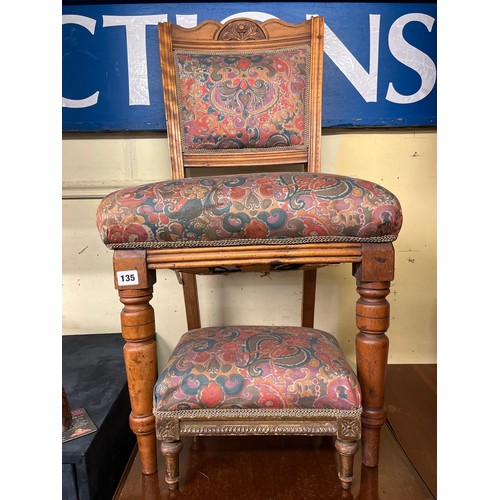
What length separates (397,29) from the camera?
4.45 ft

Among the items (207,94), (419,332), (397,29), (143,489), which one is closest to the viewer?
(143,489)

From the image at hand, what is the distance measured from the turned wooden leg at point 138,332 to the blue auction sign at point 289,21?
766 millimetres

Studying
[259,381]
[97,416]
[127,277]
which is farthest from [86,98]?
[259,381]

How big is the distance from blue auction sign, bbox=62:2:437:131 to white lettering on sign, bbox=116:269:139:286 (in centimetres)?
77

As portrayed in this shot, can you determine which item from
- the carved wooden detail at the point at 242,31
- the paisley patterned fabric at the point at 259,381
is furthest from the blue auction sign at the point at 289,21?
the paisley patterned fabric at the point at 259,381

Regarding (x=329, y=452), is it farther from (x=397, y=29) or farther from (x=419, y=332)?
(x=397, y=29)

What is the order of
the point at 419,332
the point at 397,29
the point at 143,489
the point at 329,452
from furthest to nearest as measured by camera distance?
the point at 419,332, the point at 397,29, the point at 329,452, the point at 143,489

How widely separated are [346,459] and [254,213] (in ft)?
1.76

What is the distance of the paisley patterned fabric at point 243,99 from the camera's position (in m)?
1.12

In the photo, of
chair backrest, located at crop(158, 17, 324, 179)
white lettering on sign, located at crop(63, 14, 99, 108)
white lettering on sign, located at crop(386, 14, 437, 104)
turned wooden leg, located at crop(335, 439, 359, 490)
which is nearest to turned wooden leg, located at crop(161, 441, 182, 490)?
turned wooden leg, located at crop(335, 439, 359, 490)

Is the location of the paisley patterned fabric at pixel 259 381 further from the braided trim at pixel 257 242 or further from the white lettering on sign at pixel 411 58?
the white lettering on sign at pixel 411 58

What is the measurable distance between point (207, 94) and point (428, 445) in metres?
1.13

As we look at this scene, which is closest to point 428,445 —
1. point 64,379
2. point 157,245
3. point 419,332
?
point 419,332

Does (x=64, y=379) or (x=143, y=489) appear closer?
(x=143, y=489)
